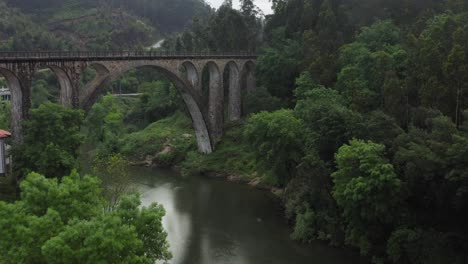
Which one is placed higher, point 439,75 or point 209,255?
point 439,75

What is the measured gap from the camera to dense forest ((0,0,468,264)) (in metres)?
25.1

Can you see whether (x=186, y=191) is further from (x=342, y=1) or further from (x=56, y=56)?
(x=342, y=1)

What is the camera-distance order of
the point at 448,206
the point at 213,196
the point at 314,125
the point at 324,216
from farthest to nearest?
the point at 213,196 → the point at 314,125 → the point at 324,216 → the point at 448,206

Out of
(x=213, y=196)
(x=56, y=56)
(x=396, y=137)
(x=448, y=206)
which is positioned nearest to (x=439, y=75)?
(x=396, y=137)

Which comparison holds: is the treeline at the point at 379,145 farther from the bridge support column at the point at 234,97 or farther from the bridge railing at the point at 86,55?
the bridge railing at the point at 86,55

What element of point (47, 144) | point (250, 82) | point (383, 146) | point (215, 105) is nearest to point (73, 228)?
point (47, 144)

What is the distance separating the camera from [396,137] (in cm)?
2767

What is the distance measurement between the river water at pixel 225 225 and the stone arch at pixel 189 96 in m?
7.30

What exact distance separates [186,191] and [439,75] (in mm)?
21383

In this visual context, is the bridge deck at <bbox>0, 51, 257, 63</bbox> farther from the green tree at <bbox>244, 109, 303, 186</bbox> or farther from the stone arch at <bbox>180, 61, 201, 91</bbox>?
the green tree at <bbox>244, 109, 303, 186</bbox>

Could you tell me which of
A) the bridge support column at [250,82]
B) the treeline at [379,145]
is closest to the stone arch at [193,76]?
the treeline at [379,145]

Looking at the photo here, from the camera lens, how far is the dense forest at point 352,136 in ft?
82.4

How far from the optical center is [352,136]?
30.2 metres

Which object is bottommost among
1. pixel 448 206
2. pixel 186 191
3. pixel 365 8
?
pixel 186 191
